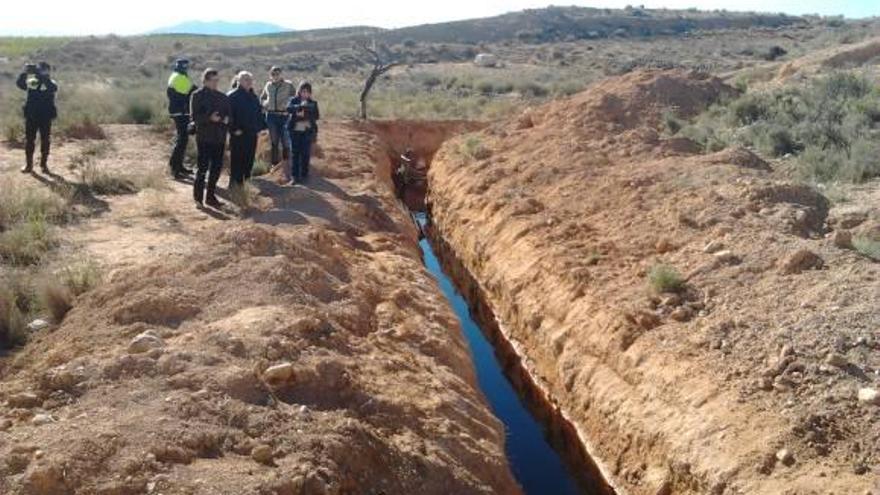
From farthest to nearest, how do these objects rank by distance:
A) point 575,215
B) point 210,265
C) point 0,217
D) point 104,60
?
point 104,60 → point 575,215 → point 0,217 → point 210,265

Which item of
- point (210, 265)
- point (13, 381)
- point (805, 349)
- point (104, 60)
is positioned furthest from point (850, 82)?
point (104, 60)

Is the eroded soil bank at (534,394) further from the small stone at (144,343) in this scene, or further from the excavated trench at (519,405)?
the small stone at (144,343)

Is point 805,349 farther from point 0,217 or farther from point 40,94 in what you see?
point 40,94

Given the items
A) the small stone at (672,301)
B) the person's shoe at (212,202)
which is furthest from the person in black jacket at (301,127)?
the small stone at (672,301)

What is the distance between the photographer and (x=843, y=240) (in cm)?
884

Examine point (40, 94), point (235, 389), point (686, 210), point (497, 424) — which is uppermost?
point (40, 94)

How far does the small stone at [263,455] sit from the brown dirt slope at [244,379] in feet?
0.04

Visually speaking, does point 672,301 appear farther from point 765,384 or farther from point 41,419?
point 41,419

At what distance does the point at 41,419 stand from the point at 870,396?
5618 millimetres

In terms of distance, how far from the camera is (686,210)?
34.9ft

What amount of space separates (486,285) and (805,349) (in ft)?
18.7

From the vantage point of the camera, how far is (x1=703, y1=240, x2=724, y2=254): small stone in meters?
9.33

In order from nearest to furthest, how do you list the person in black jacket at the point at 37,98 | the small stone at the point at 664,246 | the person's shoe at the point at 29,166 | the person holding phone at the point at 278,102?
the small stone at the point at 664,246 < the person in black jacket at the point at 37,98 < the person's shoe at the point at 29,166 < the person holding phone at the point at 278,102

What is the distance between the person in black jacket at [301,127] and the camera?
497 inches
